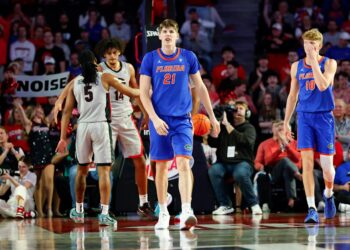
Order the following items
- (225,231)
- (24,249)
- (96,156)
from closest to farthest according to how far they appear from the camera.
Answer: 1. (24,249)
2. (225,231)
3. (96,156)

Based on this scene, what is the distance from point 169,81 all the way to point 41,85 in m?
6.20

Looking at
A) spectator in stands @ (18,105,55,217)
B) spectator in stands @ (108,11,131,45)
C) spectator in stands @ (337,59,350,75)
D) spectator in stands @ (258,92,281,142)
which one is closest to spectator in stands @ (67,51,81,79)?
spectator in stands @ (108,11,131,45)

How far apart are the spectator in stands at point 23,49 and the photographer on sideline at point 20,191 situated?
404 cm

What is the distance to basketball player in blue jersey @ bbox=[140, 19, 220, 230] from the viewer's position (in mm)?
9133

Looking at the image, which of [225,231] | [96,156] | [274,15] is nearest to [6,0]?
[274,15]

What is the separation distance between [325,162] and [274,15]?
8.63 meters

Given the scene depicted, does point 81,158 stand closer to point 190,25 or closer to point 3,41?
point 3,41

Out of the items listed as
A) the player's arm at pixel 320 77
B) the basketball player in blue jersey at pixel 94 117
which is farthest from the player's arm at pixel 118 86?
the player's arm at pixel 320 77

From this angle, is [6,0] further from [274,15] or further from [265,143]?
[265,143]

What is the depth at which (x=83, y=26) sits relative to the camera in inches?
710

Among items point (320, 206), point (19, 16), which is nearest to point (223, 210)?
point (320, 206)

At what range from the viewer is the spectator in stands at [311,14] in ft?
61.1

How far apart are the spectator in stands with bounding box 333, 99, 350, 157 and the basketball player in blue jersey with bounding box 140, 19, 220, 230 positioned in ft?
17.3

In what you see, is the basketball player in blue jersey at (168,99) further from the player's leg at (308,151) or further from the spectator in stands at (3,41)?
the spectator in stands at (3,41)
